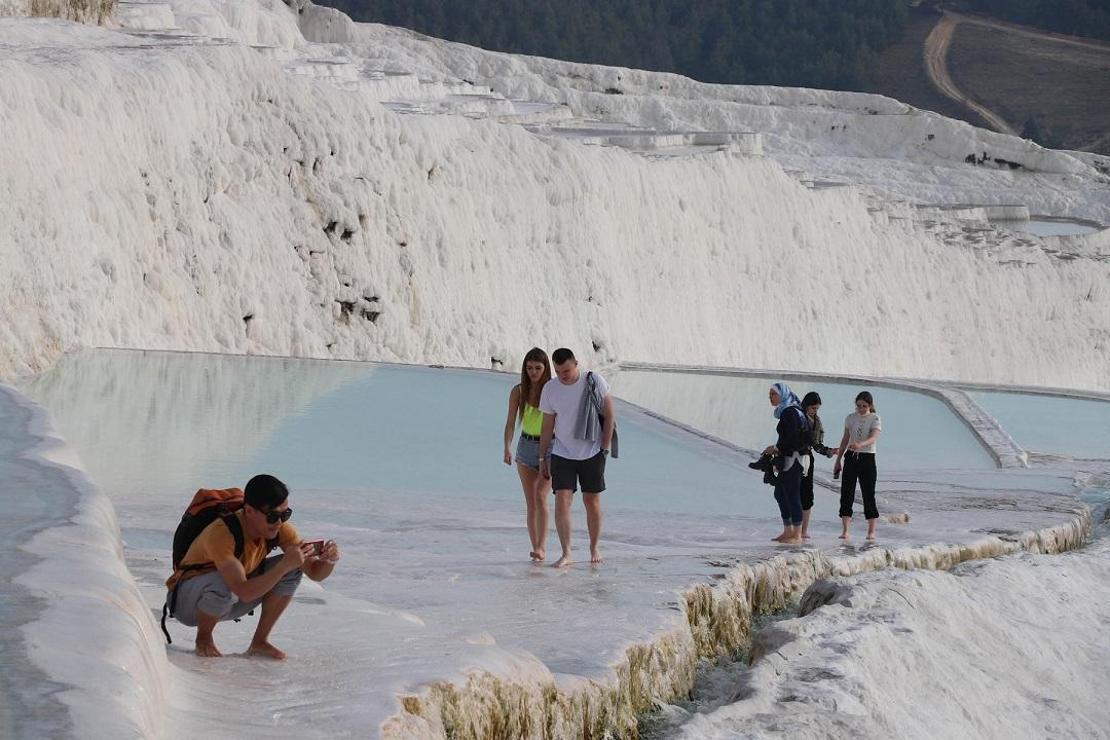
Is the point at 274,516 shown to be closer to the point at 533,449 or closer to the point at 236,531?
the point at 236,531

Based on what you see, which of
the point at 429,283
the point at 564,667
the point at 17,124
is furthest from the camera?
the point at 429,283

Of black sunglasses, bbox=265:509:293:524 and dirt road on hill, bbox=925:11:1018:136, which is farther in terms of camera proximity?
dirt road on hill, bbox=925:11:1018:136

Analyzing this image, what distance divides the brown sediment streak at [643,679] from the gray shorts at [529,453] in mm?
861

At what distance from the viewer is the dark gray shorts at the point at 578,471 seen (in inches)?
251

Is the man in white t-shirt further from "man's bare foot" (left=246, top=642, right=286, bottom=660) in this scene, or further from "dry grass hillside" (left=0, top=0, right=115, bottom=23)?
"dry grass hillside" (left=0, top=0, right=115, bottom=23)

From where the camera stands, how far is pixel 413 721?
12.9 ft

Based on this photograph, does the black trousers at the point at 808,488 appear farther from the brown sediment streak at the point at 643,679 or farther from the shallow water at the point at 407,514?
the brown sediment streak at the point at 643,679

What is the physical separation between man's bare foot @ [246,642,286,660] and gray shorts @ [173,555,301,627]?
0.11m

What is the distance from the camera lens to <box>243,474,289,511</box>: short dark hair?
412cm

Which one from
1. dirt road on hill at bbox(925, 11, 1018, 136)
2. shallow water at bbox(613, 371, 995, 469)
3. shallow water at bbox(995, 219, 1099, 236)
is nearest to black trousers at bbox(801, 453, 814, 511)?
shallow water at bbox(613, 371, 995, 469)

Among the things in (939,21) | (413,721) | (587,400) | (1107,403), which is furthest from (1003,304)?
(939,21)

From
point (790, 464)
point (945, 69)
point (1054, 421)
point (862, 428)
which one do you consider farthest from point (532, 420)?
point (945, 69)

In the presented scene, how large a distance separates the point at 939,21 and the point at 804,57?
6.82 metres

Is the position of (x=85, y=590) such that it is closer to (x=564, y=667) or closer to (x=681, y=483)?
(x=564, y=667)
